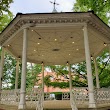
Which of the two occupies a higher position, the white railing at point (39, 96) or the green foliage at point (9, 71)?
the green foliage at point (9, 71)

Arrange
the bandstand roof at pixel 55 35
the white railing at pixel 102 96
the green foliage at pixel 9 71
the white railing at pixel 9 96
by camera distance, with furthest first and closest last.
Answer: the green foliage at pixel 9 71 → the white railing at pixel 9 96 → the bandstand roof at pixel 55 35 → the white railing at pixel 102 96

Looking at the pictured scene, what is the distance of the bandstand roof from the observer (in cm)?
948

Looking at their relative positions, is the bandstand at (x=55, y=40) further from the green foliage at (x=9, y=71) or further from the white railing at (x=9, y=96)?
the green foliage at (x=9, y=71)

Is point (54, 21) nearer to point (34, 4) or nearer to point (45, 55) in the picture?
point (45, 55)

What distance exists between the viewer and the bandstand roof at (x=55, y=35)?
948 cm

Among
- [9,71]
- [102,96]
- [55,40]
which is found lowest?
[102,96]

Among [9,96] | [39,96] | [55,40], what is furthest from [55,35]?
[9,96]

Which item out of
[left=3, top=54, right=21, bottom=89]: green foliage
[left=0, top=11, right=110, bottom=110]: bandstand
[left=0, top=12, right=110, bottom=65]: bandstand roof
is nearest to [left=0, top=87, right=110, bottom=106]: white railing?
[left=0, top=11, right=110, bottom=110]: bandstand

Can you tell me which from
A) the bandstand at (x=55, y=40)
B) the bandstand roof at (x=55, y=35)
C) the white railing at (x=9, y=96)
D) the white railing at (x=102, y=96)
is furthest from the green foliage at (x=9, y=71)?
the white railing at (x=102, y=96)

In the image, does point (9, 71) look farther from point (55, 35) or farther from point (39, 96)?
point (39, 96)

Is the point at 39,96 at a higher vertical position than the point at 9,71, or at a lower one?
lower

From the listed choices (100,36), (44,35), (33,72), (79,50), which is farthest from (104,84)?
(33,72)

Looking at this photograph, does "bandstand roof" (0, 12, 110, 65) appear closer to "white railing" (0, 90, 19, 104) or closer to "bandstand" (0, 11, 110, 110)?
"bandstand" (0, 11, 110, 110)

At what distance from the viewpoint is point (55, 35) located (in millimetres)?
11711
